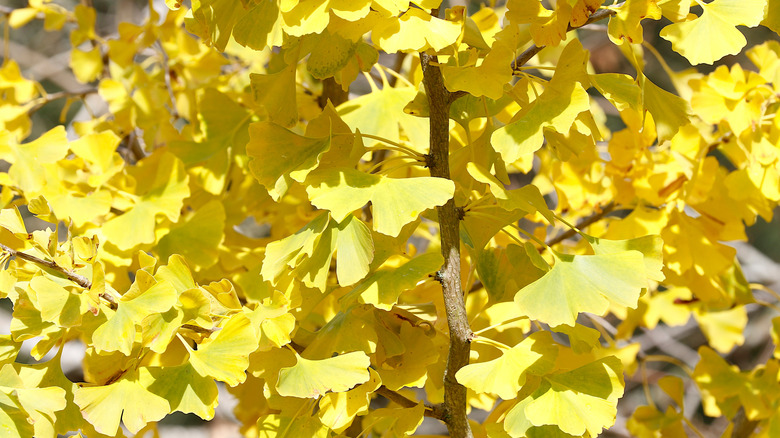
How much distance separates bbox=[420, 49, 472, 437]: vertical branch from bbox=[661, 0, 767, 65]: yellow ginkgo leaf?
0.49 ft

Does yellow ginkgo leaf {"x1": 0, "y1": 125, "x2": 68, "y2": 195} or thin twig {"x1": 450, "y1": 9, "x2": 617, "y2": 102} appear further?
yellow ginkgo leaf {"x1": 0, "y1": 125, "x2": 68, "y2": 195}

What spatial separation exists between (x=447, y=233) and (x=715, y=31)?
21cm

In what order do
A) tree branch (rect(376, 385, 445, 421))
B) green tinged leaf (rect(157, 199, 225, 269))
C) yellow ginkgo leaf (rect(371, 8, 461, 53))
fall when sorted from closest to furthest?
yellow ginkgo leaf (rect(371, 8, 461, 53)) < tree branch (rect(376, 385, 445, 421)) < green tinged leaf (rect(157, 199, 225, 269))

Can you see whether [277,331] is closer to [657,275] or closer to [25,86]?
[657,275]

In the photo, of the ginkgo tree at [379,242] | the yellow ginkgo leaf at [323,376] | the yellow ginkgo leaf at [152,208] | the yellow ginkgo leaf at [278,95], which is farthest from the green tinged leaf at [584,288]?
the yellow ginkgo leaf at [152,208]

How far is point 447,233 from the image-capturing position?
48 cm

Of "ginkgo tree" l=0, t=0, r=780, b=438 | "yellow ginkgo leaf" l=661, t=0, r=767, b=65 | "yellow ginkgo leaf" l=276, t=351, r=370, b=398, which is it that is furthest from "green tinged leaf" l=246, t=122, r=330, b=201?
"yellow ginkgo leaf" l=661, t=0, r=767, b=65

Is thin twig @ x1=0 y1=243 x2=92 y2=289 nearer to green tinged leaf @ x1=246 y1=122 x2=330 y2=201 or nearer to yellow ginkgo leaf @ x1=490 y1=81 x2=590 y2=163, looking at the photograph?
green tinged leaf @ x1=246 y1=122 x2=330 y2=201

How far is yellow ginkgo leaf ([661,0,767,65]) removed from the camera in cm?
43

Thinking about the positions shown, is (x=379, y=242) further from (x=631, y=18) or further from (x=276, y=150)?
(x=631, y=18)

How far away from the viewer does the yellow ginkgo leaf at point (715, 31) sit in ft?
1.41

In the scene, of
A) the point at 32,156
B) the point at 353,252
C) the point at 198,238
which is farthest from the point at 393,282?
the point at 32,156

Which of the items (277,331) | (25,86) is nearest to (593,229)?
(277,331)

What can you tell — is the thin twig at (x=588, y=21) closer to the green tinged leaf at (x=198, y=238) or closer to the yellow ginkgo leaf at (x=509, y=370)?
the yellow ginkgo leaf at (x=509, y=370)
